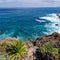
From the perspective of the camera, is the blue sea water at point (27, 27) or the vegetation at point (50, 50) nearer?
the vegetation at point (50, 50)

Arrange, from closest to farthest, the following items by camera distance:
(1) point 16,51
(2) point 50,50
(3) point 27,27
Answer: (2) point 50,50, (1) point 16,51, (3) point 27,27

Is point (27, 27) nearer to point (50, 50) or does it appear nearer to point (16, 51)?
point (16, 51)

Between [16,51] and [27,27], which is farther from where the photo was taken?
[27,27]

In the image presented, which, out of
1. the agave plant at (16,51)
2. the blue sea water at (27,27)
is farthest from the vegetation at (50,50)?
the blue sea water at (27,27)

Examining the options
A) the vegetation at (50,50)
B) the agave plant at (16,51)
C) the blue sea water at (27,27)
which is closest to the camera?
the vegetation at (50,50)

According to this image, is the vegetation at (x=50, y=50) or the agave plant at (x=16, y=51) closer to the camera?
the vegetation at (x=50, y=50)

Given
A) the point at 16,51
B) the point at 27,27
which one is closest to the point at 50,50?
the point at 16,51

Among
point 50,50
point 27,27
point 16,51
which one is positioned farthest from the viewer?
point 27,27

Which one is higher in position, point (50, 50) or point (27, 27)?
point (50, 50)

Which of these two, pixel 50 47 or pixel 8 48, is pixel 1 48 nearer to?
pixel 8 48

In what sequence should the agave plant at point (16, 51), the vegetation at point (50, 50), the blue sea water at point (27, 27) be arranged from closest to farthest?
the vegetation at point (50, 50) → the agave plant at point (16, 51) → the blue sea water at point (27, 27)

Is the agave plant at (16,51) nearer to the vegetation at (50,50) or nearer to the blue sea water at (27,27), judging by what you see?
the vegetation at (50,50)

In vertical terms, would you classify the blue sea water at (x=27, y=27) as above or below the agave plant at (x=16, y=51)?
below

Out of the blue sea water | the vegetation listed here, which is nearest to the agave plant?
the vegetation
